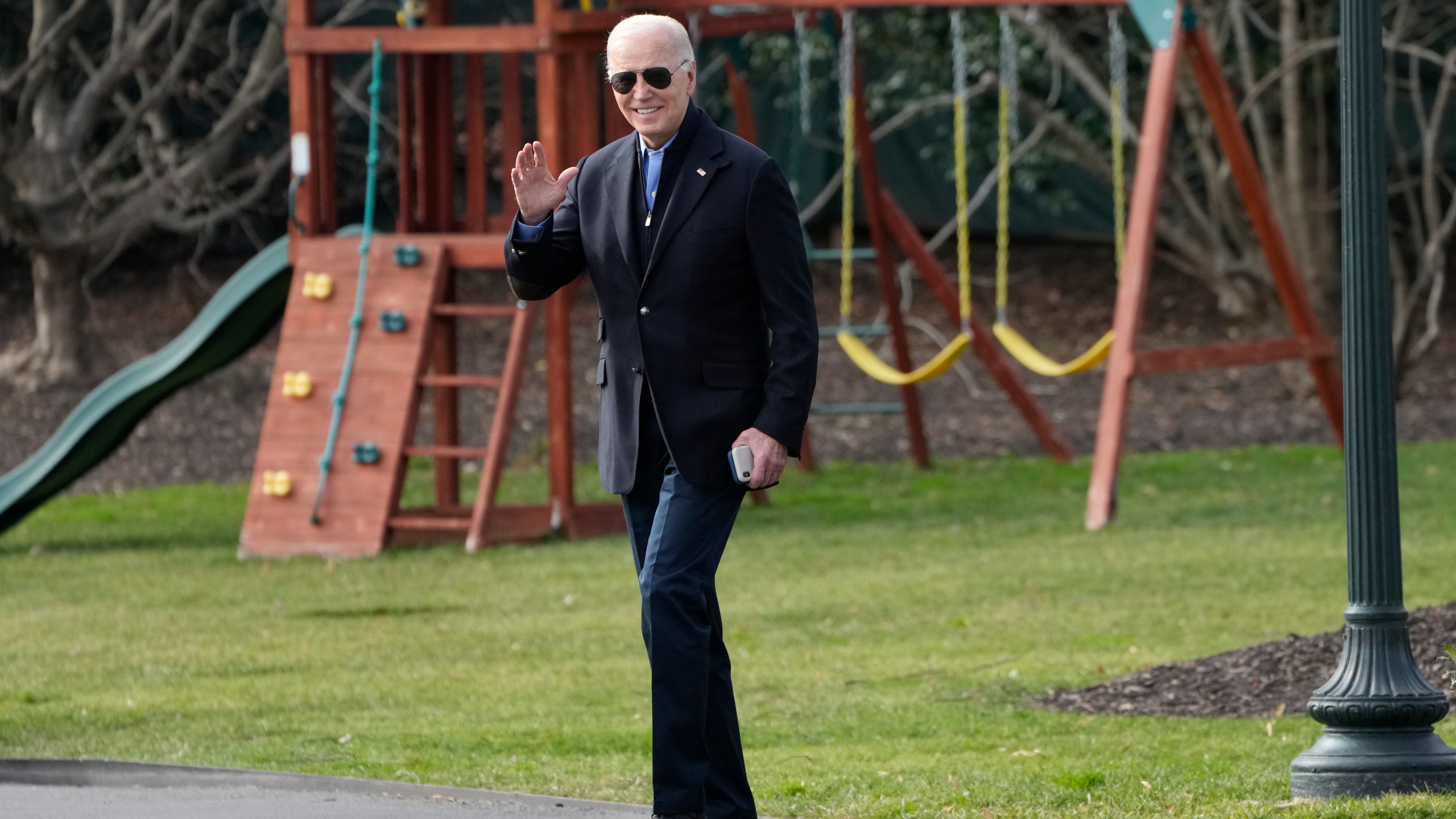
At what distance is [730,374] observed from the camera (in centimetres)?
464

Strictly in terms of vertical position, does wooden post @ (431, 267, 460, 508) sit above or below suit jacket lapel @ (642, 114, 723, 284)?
below

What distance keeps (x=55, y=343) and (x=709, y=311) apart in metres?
14.5

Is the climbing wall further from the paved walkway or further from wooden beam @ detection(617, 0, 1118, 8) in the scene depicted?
the paved walkway

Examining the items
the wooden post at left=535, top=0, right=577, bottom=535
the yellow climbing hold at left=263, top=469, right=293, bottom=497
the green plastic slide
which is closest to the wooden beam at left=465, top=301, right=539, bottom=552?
the wooden post at left=535, top=0, right=577, bottom=535

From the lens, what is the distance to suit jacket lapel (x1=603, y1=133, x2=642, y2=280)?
185 inches

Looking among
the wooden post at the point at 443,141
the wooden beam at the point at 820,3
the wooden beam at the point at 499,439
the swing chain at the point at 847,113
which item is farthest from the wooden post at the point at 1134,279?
the wooden post at the point at 443,141

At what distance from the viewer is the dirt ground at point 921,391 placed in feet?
53.3

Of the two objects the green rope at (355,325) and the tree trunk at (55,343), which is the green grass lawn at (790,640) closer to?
the green rope at (355,325)

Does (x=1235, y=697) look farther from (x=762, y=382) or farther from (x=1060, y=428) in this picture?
(x=1060, y=428)

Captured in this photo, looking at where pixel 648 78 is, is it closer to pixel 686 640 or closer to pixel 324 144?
pixel 686 640

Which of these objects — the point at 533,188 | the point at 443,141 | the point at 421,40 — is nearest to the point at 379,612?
the point at 421,40

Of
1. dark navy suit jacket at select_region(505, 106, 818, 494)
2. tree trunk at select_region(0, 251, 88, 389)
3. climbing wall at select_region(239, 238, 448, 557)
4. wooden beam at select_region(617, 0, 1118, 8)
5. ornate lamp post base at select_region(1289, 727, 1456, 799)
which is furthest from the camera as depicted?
tree trunk at select_region(0, 251, 88, 389)

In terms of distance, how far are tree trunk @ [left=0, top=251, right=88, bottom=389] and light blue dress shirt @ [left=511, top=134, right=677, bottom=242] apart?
13.8 meters

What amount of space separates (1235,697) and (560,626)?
10.0 feet
